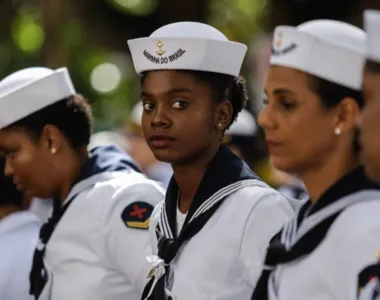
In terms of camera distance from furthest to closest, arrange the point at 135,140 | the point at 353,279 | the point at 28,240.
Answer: the point at 135,140, the point at 28,240, the point at 353,279

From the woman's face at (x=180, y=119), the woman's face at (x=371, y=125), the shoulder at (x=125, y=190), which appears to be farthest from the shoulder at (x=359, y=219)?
the shoulder at (x=125, y=190)

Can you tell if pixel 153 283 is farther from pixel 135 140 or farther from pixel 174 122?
pixel 135 140

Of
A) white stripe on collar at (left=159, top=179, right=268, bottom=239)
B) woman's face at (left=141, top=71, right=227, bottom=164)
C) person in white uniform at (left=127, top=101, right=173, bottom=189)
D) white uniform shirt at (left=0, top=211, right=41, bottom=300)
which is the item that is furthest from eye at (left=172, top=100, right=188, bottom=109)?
person in white uniform at (left=127, top=101, right=173, bottom=189)

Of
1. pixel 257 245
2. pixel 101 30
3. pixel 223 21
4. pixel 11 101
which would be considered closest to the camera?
pixel 257 245

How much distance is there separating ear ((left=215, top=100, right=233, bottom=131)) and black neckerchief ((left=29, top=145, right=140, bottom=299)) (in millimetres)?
968

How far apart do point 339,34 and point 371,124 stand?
1.77 feet

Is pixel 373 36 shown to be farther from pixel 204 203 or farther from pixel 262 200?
pixel 204 203

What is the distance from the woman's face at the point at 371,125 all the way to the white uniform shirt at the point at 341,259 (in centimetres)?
14

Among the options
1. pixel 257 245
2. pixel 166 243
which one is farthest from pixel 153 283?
pixel 257 245

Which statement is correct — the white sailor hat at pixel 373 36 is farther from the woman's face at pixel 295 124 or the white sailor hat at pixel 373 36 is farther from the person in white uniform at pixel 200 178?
the person in white uniform at pixel 200 178

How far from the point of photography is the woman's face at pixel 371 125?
3.08m

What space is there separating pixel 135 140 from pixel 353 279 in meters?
6.36

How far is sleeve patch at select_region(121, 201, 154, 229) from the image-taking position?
484cm

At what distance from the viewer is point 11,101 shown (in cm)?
518
